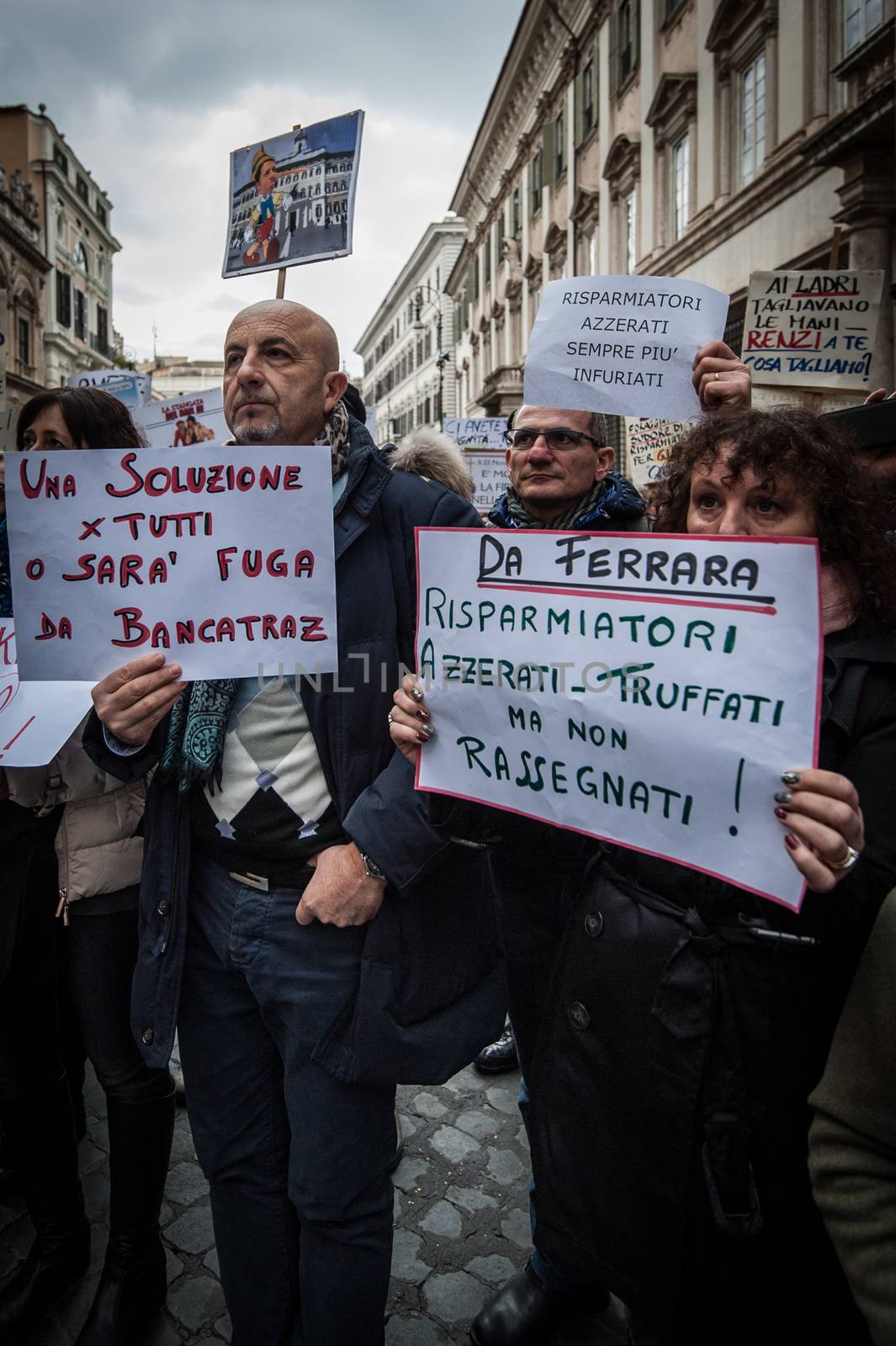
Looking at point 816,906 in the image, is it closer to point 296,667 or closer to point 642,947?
point 642,947

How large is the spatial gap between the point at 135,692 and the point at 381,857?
54 cm

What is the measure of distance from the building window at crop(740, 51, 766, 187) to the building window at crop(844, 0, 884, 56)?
6.00 ft

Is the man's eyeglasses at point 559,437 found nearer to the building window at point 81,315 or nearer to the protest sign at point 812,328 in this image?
the protest sign at point 812,328

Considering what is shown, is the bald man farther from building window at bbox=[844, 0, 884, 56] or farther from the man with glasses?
building window at bbox=[844, 0, 884, 56]

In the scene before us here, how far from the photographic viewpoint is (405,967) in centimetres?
168

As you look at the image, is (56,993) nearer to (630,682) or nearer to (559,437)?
(630,682)

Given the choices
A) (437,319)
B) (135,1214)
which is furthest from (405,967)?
(437,319)

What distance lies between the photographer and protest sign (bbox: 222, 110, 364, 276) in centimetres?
257

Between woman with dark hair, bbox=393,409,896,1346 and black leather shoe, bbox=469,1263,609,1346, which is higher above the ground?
woman with dark hair, bbox=393,409,896,1346

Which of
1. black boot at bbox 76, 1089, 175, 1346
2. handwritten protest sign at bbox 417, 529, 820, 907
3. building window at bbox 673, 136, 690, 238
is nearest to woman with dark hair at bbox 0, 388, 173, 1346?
black boot at bbox 76, 1089, 175, 1346

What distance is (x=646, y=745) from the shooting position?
1.27 metres

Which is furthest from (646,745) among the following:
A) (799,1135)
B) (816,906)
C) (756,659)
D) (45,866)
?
(45,866)

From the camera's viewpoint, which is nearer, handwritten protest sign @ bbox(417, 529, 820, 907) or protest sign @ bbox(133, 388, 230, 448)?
handwritten protest sign @ bbox(417, 529, 820, 907)

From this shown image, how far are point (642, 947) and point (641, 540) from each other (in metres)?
0.65
